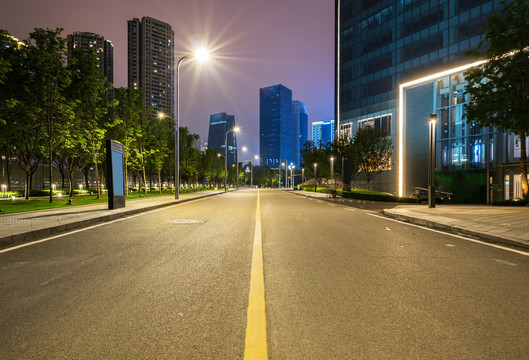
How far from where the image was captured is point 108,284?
4047mm

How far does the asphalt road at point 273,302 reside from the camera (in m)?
2.46

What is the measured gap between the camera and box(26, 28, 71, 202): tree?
17.8 metres

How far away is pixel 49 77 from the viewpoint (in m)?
18.2

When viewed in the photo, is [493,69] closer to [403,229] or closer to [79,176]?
[403,229]

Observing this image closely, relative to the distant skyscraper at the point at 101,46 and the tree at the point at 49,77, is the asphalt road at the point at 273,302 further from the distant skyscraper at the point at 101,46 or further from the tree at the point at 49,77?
the distant skyscraper at the point at 101,46

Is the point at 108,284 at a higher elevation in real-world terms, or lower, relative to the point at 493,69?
lower

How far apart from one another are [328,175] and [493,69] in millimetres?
33722

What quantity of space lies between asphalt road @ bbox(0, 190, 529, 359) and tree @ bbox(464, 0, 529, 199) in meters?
15.5

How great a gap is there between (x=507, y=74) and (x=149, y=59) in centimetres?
18523

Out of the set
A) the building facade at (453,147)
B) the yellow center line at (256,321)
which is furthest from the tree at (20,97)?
the building facade at (453,147)

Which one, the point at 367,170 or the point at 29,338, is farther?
the point at 367,170

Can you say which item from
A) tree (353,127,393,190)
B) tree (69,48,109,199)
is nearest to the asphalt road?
tree (69,48,109,199)

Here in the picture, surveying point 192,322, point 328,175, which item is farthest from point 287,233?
point 328,175

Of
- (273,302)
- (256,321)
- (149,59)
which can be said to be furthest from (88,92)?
(149,59)
